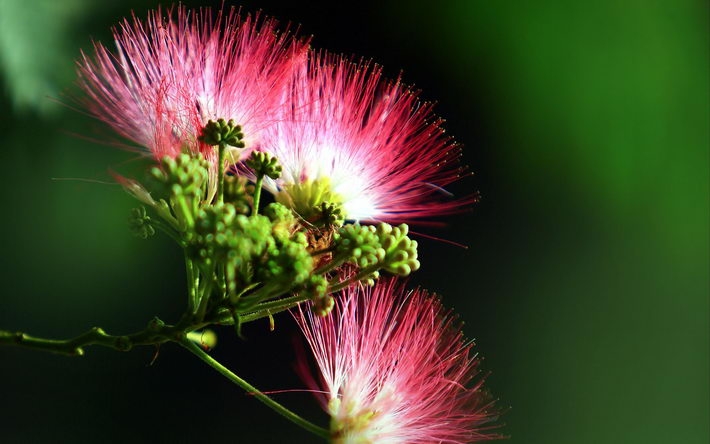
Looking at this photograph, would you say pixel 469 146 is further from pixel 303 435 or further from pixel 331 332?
pixel 331 332

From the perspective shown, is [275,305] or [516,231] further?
[516,231]

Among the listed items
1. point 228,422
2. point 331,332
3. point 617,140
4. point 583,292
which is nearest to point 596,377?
point 583,292

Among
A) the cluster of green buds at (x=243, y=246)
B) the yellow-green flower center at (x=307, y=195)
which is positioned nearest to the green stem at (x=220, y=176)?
the cluster of green buds at (x=243, y=246)

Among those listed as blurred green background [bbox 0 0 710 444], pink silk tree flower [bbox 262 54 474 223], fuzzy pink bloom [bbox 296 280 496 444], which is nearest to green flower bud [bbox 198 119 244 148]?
pink silk tree flower [bbox 262 54 474 223]

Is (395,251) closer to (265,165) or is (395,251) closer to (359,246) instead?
(359,246)

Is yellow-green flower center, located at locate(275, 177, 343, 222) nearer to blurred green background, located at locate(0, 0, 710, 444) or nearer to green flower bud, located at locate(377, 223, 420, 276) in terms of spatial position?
green flower bud, located at locate(377, 223, 420, 276)

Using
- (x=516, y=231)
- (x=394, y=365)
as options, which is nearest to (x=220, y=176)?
(x=394, y=365)
